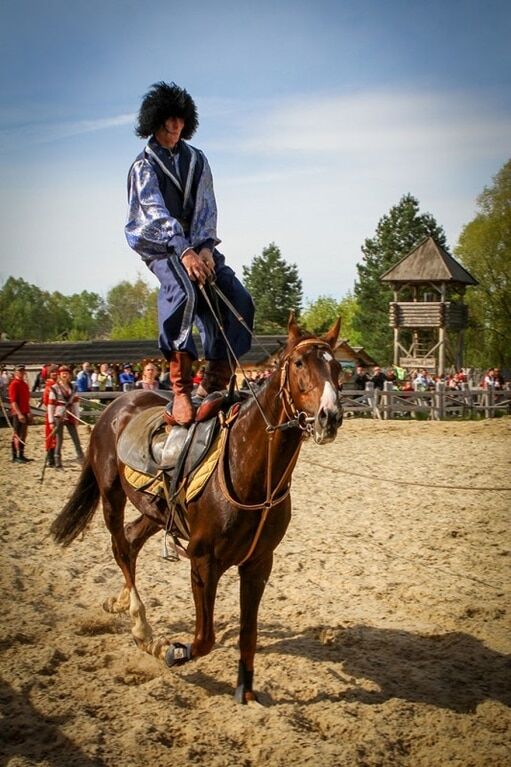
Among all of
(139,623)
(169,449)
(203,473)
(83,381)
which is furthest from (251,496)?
(83,381)

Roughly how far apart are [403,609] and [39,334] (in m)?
89.0

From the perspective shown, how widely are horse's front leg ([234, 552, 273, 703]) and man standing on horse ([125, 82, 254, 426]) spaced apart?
3.37 ft

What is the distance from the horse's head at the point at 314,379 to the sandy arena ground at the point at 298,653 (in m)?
1.70

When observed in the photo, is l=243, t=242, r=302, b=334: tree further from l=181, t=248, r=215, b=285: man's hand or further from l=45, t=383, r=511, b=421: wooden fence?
l=181, t=248, r=215, b=285: man's hand

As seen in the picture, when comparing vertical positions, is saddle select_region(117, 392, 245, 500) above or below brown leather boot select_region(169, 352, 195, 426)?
below

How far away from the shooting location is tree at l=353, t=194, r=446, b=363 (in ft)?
196

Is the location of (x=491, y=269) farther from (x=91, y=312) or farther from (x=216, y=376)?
(x=91, y=312)

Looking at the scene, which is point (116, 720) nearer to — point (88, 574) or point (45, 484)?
point (88, 574)

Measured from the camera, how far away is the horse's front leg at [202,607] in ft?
14.5

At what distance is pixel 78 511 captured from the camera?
6398mm

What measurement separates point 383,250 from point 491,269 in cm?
1893

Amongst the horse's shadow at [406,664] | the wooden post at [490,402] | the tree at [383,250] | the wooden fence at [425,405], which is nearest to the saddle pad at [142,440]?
the horse's shadow at [406,664]

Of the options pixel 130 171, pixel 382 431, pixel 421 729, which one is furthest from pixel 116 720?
pixel 382 431

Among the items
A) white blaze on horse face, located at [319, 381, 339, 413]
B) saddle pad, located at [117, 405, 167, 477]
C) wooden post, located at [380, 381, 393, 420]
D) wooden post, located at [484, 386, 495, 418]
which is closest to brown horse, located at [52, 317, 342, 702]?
white blaze on horse face, located at [319, 381, 339, 413]
